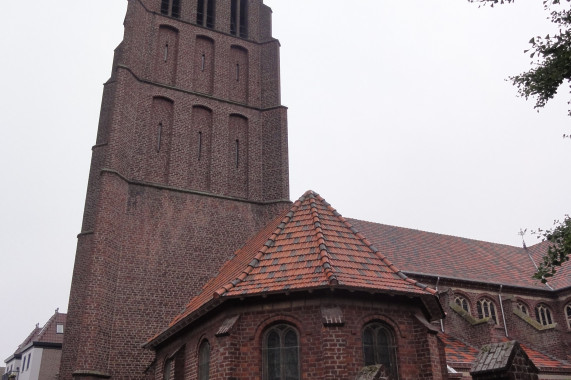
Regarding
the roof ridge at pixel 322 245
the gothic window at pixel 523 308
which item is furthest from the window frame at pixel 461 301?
the roof ridge at pixel 322 245

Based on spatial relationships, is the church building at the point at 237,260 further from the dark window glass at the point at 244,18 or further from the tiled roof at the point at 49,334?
the tiled roof at the point at 49,334

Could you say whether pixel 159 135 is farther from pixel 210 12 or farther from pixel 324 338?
pixel 324 338

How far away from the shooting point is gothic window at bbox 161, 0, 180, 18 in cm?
2542

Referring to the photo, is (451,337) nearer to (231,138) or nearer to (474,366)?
(231,138)

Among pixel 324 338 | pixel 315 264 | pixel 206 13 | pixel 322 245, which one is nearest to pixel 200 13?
pixel 206 13

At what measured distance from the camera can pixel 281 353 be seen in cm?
1251

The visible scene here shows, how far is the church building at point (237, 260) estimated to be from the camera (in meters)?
12.7

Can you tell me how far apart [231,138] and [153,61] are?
4561 millimetres

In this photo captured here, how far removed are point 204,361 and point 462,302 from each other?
14701 mm

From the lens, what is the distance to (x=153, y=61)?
77.9 feet

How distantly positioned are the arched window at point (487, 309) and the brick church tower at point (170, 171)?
1031 cm

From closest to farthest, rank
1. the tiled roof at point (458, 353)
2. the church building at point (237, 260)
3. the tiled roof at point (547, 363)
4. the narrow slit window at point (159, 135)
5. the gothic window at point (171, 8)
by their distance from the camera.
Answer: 1. the church building at point (237, 260)
2. the tiled roof at point (458, 353)
3. the tiled roof at point (547, 363)
4. the narrow slit window at point (159, 135)
5. the gothic window at point (171, 8)

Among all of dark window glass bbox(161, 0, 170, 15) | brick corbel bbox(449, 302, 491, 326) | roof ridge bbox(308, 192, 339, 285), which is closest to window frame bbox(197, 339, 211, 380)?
roof ridge bbox(308, 192, 339, 285)

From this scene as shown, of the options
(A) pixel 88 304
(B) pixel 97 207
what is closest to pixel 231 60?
(B) pixel 97 207
